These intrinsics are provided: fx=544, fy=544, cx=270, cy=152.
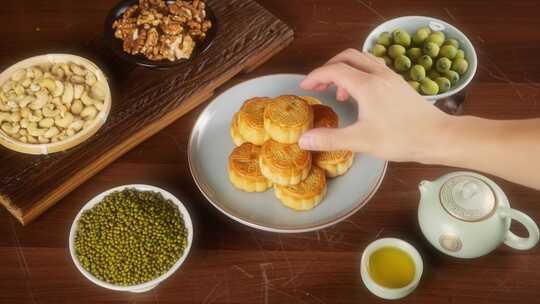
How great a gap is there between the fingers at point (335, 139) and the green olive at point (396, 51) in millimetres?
380

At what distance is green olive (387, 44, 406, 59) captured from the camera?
1274mm

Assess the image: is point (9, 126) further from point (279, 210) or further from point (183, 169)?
point (279, 210)

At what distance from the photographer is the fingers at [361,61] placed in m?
1.05

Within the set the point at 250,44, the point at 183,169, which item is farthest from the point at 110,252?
the point at 250,44

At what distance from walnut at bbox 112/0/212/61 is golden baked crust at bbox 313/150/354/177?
45 centimetres

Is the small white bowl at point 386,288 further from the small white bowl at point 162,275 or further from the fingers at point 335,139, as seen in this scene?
the small white bowl at point 162,275

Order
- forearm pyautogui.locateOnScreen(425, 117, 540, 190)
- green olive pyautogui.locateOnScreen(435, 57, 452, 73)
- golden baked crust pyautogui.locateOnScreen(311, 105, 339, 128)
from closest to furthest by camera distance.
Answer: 1. forearm pyautogui.locateOnScreen(425, 117, 540, 190)
2. golden baked crust pyautogui.locateOnScreen(311, 105, 339, 128)
3. green olive pyautogui.locateOnScreen(435, 57, 452, 73)

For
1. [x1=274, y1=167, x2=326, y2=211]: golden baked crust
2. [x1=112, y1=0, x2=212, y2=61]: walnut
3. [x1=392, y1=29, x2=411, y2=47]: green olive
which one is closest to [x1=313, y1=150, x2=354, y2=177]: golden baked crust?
[x1=274, y1=167, x2=326, y2=211]: golden baked crust

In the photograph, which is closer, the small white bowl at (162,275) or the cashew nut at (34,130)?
the small white bowl at (162,275)

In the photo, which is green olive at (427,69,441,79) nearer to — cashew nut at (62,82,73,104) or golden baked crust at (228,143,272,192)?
golden baked crust at (228,143,272,192)

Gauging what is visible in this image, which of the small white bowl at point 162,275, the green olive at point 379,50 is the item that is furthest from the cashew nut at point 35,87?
the green olive at point 379,50

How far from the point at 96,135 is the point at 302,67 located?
534 millimetres

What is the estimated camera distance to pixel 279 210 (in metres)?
1.12

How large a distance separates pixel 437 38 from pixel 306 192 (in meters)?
0.53
